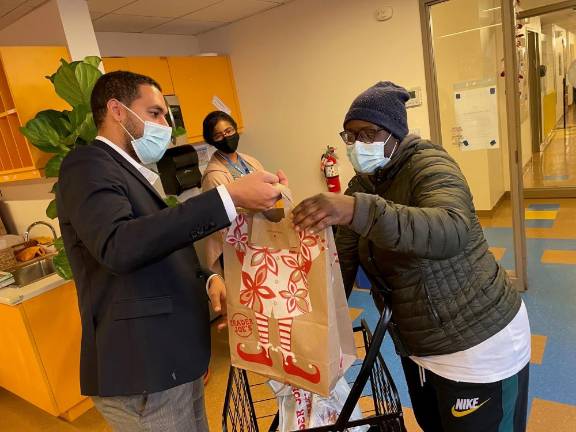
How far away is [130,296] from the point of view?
1019mm

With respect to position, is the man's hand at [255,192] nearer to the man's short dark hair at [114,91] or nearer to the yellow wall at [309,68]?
the man's short dark hair at [114,91]

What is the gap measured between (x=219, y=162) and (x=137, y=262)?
6.30 feet

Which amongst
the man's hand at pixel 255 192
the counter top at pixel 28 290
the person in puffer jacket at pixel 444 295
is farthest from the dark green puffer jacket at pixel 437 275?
the counter top at pixel 28 290

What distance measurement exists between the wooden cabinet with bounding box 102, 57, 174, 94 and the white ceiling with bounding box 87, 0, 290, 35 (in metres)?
0.35

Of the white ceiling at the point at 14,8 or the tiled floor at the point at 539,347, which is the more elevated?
the white ceiling at the point at 14,8

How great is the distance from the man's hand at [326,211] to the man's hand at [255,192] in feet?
0.32

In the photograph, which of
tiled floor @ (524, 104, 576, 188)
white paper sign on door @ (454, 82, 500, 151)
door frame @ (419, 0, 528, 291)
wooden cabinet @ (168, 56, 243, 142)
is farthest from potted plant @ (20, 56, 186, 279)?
tiled floor @ (524, 104, 576, 188)

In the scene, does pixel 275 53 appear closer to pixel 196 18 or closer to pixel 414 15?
pixel 196 18

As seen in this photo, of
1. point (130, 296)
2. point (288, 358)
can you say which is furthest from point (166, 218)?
point (288, 358)

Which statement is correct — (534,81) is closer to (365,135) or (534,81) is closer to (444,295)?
(365,135)

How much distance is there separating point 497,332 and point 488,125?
239 cm

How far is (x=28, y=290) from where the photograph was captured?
232 cm

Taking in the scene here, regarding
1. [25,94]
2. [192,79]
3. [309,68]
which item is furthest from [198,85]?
[25,94]

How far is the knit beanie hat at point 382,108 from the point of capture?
104 cm
